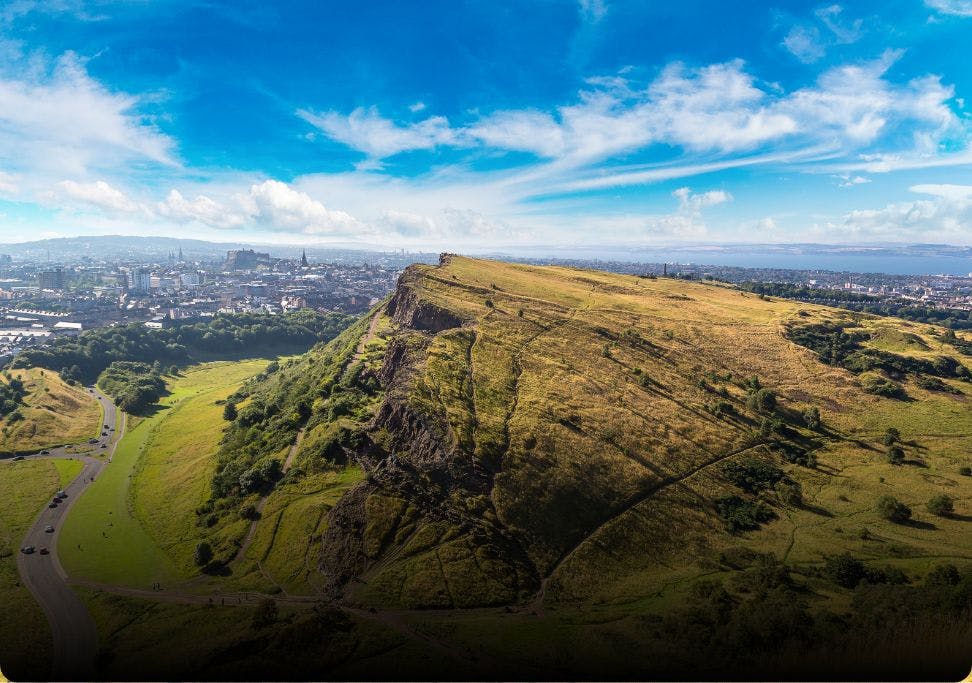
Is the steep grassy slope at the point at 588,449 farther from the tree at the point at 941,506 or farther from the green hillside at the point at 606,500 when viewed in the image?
the tree at the point at 941,506

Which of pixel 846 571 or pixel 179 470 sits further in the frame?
pixel 179 470

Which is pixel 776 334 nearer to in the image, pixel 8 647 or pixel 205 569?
pixel 205 569

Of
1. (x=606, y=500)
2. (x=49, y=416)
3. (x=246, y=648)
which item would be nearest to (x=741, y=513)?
(x=606, y=500)

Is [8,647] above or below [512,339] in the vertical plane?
below

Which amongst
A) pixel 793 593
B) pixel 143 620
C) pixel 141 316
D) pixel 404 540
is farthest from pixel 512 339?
pixel 141 316

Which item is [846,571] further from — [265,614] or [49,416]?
[49,416]

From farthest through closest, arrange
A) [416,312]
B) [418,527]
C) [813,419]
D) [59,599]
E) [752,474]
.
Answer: [416,312]
[813,419]
[752,474]
[418,527]
[59,599]

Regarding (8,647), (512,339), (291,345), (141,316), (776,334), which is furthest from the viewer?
(141,316)
